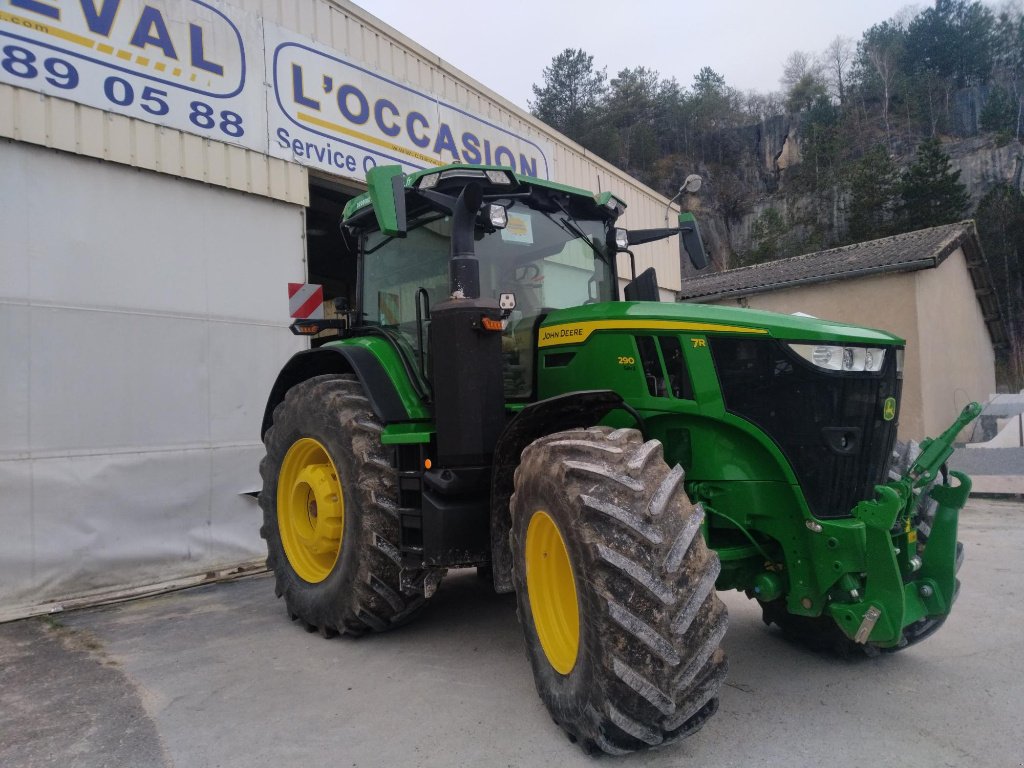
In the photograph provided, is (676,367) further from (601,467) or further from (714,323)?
(601,467)

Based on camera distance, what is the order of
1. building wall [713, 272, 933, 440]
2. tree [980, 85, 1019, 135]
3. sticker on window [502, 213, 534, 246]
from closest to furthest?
1. sticker on window [502, 213, 534, 246]
2. building wall [713, 272, 933, 440]
3. tree [980, 85, 1019, 135]

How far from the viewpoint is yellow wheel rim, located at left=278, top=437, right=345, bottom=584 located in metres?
4.15

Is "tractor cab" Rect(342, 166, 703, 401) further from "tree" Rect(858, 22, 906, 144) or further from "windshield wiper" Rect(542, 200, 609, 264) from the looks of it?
"tree" Rect(858, 22, 906, 144)

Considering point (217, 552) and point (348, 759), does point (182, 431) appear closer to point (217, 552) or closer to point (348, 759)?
point (217, 552)

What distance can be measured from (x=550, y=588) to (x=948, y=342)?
16538mm

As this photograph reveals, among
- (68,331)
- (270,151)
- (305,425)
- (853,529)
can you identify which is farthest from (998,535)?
(68,331)

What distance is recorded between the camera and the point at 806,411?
114 inches

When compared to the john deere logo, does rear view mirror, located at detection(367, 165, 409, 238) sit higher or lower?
higher

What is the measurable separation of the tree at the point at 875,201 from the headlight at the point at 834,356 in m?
35.3

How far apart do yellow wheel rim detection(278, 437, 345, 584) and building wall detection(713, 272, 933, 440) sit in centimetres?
1204

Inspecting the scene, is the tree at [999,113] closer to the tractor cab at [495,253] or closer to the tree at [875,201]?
the tree at [875,201]

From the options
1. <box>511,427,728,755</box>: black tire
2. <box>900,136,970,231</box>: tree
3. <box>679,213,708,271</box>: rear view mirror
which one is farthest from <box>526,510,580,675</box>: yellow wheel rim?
<box>900,136,970,231</box>: tree

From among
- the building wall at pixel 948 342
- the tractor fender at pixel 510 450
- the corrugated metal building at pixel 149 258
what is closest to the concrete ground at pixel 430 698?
the tractor fender at pixel 510 450

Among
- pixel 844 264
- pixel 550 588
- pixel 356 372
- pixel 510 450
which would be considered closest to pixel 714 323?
pixel 510 450
